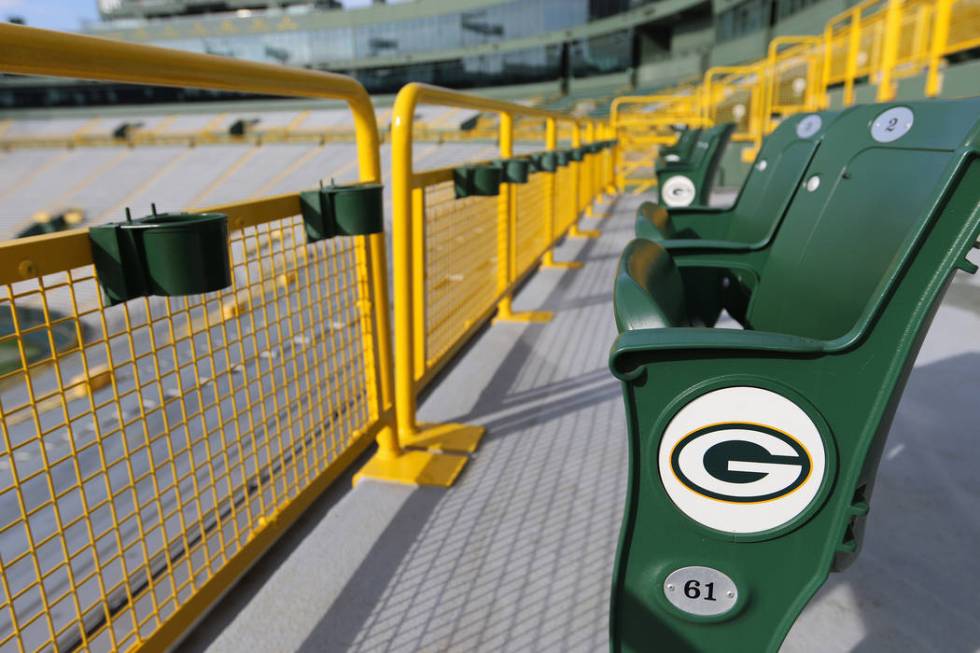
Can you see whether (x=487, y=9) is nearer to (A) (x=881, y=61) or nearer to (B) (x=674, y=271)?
(A) (x=881, y=61)

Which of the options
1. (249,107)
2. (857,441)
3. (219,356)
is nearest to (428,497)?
(857,441)

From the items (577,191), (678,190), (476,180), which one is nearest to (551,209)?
(678,190)

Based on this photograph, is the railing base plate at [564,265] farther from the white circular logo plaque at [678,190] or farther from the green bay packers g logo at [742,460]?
the green bay packers g logo at [742,460]

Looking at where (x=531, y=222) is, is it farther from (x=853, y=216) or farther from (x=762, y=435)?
(x=762, y=435)

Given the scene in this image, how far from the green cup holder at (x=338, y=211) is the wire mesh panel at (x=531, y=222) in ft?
7.97

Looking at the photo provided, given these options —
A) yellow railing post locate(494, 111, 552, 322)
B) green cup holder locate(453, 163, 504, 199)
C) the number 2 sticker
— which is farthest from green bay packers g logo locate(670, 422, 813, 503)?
yellow railing post locate(494, 111, 552, 322)

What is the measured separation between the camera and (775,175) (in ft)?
7.41

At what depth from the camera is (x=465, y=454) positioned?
7.64ft

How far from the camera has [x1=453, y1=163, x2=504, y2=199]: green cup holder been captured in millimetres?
2760

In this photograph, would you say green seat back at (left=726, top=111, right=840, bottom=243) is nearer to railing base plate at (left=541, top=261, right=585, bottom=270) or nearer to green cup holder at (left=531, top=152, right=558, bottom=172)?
green cup holder at (left=531, top=152, right=558, bottom=172)

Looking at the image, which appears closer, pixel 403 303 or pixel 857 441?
pixel 857 441

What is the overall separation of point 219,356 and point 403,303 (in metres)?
4.03

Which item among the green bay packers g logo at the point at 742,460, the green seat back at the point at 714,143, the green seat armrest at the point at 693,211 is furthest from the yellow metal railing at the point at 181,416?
the green seat back at the point at 714,143

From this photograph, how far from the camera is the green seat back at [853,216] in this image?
1147 mm
